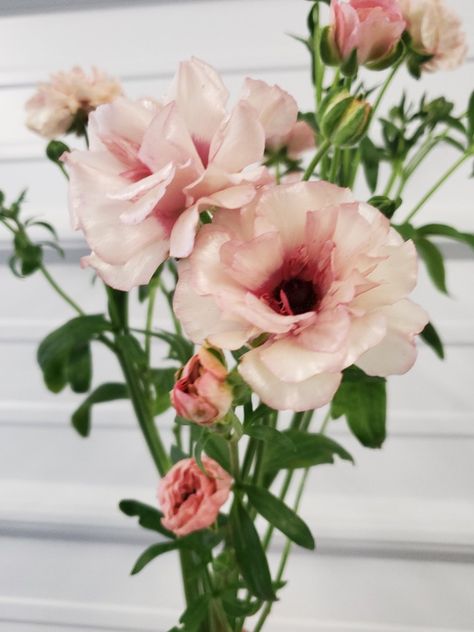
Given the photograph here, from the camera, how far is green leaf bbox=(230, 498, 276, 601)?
433 mm

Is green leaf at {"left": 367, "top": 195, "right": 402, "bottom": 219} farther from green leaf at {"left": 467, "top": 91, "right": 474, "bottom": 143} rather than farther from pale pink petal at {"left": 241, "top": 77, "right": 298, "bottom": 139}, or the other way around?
green leaf at {"left": 467, "top": 91, "right": 474, "bottom": 143}

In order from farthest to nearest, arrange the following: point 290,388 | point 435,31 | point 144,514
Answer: point 144,514 < point 435,31 < point 290,388

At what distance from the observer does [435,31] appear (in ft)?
1.34

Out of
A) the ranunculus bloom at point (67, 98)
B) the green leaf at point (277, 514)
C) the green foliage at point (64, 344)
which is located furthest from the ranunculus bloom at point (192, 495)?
the ranunculus bloom at point (67, 98)

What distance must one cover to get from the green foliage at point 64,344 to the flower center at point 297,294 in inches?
10.5

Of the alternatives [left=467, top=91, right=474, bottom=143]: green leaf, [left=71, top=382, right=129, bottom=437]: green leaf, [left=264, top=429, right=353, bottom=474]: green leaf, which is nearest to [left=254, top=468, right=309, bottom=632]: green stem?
[left=264, top=429, right=353, bottom=474]: green leaf

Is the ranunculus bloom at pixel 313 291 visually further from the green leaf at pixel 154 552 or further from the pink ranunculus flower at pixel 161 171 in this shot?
the green leaf at pixel 154 552

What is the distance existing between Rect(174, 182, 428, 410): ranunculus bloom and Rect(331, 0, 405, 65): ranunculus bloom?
11 cm

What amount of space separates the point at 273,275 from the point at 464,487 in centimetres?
56

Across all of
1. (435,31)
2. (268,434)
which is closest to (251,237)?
(268,434)

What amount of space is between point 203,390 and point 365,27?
7.5 inches

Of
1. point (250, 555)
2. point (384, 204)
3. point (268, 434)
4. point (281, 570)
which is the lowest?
point (281, 570)

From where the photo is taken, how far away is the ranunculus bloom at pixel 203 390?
11.5 inches

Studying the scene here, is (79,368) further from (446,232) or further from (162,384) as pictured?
(446,232)
